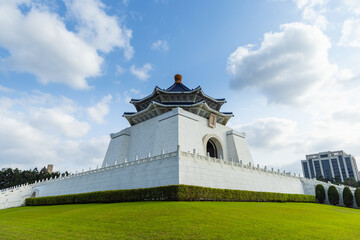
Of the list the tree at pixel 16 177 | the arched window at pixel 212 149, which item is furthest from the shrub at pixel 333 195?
the tree at pixel 16 177

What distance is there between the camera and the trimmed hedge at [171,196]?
1419 cm

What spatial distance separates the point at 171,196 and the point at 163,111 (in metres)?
16.5

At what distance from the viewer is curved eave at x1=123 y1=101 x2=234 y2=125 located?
28438 millimetres

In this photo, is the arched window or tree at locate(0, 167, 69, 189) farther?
tree at locate(0, 167, 69, 189)

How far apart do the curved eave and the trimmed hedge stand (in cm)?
1279

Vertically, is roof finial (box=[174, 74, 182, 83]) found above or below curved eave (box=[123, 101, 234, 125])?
above

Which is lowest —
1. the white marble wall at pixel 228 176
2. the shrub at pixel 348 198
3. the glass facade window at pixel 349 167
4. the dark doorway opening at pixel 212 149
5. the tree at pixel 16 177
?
the shrub at pixel 348 198

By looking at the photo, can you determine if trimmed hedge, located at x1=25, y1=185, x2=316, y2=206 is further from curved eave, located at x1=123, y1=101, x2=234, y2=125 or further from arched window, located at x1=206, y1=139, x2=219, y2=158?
curved eave, located at x1=123, y1=101, x2=234, y2=125

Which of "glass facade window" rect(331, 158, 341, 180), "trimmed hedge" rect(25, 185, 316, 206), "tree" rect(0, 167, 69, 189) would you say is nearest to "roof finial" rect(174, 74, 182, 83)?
"trimmed hedge" rect(25, 185, 316, 206)

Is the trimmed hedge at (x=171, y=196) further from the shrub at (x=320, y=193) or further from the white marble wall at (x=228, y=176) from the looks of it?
the shrub at (x=320, y=193)

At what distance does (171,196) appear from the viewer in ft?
46.1

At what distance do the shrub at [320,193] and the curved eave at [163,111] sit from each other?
13.4m

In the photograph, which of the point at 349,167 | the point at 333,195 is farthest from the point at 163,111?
the point at 349,167

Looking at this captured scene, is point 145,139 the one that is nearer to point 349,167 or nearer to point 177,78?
point 177,78
